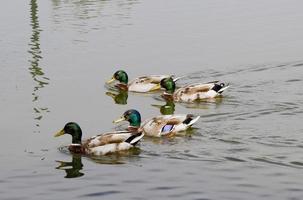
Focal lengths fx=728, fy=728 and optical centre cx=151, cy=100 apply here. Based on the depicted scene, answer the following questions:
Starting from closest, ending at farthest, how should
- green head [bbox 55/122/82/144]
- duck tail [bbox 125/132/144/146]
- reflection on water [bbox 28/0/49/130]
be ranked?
duck tail [bbox 125/132/144/146]
green head [bbox 55/122/82/144]
reflection on water [bbox 28/0/49/130]

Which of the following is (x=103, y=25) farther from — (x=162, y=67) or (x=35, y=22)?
(x=162, y=67)

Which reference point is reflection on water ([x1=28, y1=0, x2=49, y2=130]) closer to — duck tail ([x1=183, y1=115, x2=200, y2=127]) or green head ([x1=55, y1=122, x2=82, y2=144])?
green head ([x1=55, y1=122, x2=82, y2=144])

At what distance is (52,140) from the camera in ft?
52.0

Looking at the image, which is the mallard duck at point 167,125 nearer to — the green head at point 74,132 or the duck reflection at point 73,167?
the green head at point 74,132

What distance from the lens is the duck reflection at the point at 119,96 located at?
20.0 m

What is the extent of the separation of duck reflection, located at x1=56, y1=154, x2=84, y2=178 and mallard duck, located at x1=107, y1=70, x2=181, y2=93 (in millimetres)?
5898

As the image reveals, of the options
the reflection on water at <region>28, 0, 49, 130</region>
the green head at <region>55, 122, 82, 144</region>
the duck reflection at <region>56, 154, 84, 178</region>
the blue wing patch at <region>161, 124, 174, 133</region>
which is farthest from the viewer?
the reflection on water at <region>28, 0, 49, 130</region>

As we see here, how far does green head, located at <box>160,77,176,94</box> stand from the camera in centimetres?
1941

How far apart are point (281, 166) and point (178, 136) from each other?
3.20 meters

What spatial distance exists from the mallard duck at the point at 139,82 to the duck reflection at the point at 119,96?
183mm

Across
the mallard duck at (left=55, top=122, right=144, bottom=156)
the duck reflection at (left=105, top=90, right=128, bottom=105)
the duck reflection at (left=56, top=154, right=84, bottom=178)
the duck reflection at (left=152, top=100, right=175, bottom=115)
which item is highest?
the duck reflection at (left=105, top=90, right=128, bottom=105)

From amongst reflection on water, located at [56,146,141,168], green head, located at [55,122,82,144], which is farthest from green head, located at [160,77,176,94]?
green head, located at [55,122,82,144]

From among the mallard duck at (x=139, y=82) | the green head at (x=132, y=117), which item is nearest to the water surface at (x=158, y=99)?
the mallard duck at (x=139, y=82)

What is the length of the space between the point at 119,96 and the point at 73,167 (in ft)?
22.0
